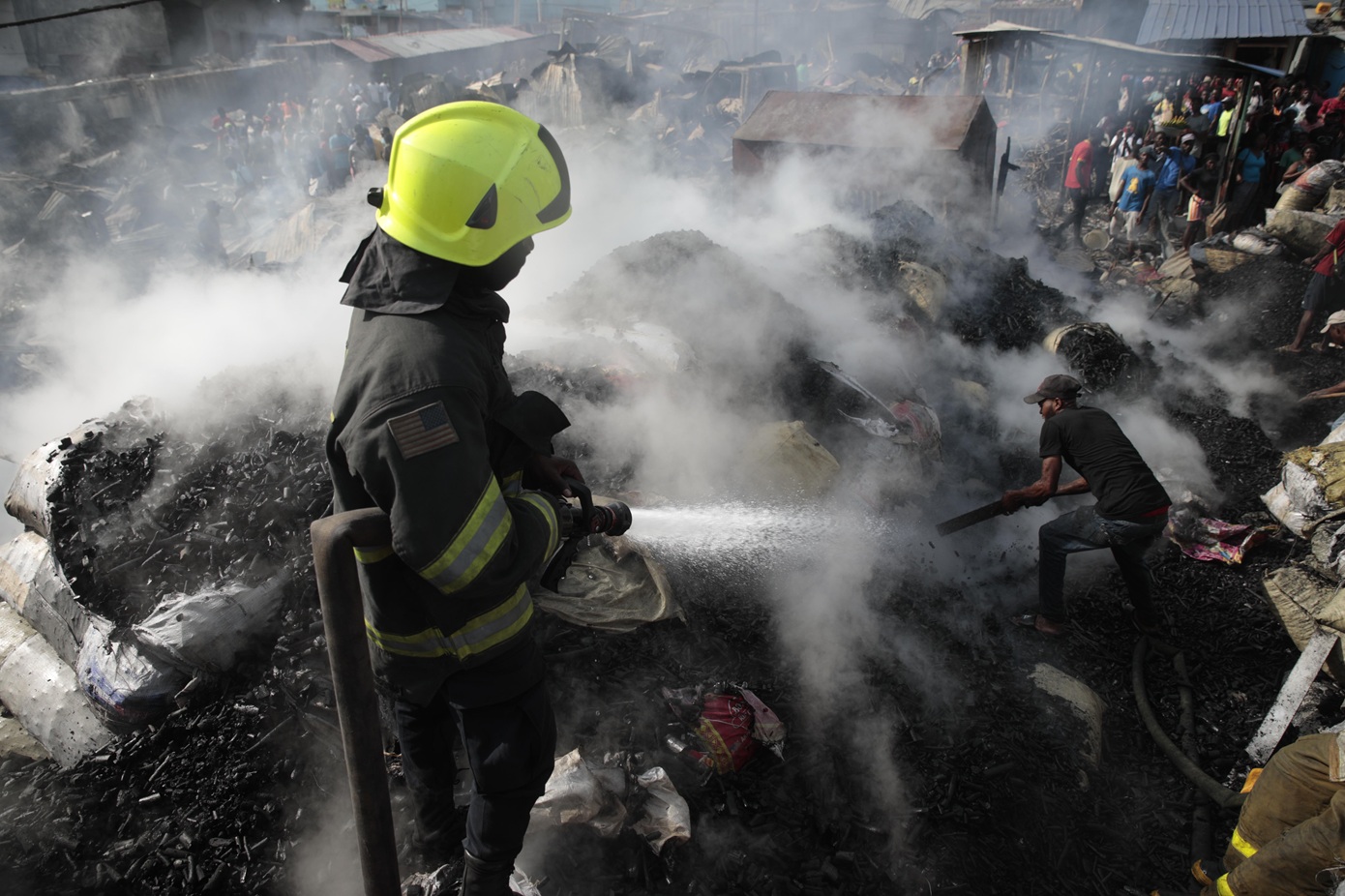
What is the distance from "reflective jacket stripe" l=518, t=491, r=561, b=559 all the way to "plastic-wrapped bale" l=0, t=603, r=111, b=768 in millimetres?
2500

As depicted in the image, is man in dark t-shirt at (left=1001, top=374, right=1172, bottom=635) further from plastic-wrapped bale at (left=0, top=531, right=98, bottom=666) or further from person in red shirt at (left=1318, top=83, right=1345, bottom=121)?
person in red shirt at (left=1318, top=83, right=1345, bottom=121)

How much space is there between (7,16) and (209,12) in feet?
17.7

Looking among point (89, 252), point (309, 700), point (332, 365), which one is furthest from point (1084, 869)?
point (89, 252)

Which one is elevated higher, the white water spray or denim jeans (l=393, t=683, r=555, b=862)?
denim jeans (l=393, t=683, r=555, b=862)

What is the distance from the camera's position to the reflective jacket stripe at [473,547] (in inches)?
63.1

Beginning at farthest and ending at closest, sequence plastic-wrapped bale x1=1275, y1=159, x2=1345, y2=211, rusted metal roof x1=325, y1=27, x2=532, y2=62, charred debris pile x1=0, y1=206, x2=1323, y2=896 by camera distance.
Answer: rusted metal roof x1=325, y1=27, x2=532, y2=62, plastic-wrapped bale x1=1275, y1=159, x2=1345, y2=211, charred debris pile x1=0, y1=206, x2=1323, y2=896

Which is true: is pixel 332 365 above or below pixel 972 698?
above

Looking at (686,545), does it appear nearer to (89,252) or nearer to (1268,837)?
(1268,837)

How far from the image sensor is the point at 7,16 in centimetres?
1698

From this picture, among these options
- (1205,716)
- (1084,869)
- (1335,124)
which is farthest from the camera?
(1335,124)

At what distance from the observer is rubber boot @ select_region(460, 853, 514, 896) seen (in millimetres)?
2082

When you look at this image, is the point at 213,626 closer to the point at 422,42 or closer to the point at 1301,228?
the point at 1301,228

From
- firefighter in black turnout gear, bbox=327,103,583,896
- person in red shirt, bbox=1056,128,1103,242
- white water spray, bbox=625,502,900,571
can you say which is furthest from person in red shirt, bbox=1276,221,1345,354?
firefighter in black turnout gear, bbox=327,103,583,896

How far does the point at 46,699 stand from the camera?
3283mm
